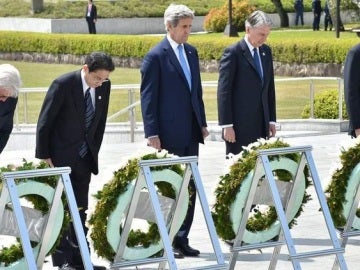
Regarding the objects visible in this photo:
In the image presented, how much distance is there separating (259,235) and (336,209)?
0.66m

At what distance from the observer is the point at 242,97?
34.3 feet

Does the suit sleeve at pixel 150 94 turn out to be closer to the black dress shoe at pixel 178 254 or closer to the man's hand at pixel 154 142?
the man's hand at pixel 154 142

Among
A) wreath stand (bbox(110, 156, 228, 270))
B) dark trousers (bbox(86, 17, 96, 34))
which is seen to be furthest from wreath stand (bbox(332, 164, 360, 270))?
dark trousers (bbox(86, 17, 96, 34))

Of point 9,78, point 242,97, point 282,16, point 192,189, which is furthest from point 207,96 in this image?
point 282,16

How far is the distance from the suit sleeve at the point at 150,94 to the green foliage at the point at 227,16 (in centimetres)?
3358

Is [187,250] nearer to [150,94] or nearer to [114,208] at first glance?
[150,94]

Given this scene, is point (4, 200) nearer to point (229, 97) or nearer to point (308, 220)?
point (229, 97)

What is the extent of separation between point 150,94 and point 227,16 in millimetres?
35446

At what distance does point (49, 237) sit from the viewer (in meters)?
7.30

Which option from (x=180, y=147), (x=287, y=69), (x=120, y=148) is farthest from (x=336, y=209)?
(x=287, y=69)

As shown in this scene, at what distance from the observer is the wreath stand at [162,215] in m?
7.27

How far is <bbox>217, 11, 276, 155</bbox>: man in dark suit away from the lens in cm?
1038

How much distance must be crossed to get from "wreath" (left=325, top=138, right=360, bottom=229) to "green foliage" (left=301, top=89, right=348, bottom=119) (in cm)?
1079

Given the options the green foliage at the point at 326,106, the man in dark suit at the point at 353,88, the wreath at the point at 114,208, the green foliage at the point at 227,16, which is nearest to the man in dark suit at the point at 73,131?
the wreath at the point at 114,208
